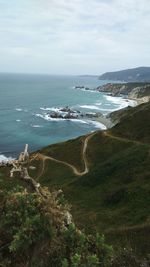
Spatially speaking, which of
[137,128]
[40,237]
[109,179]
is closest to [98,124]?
[137,128]

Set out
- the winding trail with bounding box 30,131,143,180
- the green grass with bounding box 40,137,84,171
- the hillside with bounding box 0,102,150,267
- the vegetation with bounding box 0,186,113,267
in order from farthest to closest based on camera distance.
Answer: the green grass with bounding box 40,137,84,171 → the winding trail with bounding box 30,131,143,180 → the hillside with bounding box 0,102,150,267 → the vegetation with bounding box 0,186,113,267

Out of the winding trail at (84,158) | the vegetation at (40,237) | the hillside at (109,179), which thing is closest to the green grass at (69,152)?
the hillside at (109,179)

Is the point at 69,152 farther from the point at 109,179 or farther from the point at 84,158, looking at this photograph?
the point at 109,179

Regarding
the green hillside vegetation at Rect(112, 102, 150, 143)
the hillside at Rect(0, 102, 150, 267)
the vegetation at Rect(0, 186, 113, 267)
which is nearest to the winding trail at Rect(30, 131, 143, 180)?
the hillside at Rect(0, 102, 150, 267)

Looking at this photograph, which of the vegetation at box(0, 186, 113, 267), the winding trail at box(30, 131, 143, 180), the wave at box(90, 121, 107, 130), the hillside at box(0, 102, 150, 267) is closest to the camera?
the vegetation at box(0, 186, 113, 267)

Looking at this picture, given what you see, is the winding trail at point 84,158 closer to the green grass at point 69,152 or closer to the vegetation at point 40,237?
the green grass at point 69,152

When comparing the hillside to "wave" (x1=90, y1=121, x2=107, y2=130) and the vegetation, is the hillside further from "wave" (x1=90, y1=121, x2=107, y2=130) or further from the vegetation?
"wave" (x1=90, y1=121, x2=107, y2=130)

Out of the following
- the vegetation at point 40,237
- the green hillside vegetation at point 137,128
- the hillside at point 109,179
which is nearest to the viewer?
the vegetation at point 40,237

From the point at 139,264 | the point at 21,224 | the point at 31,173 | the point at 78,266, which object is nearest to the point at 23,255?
the point at 21,224
